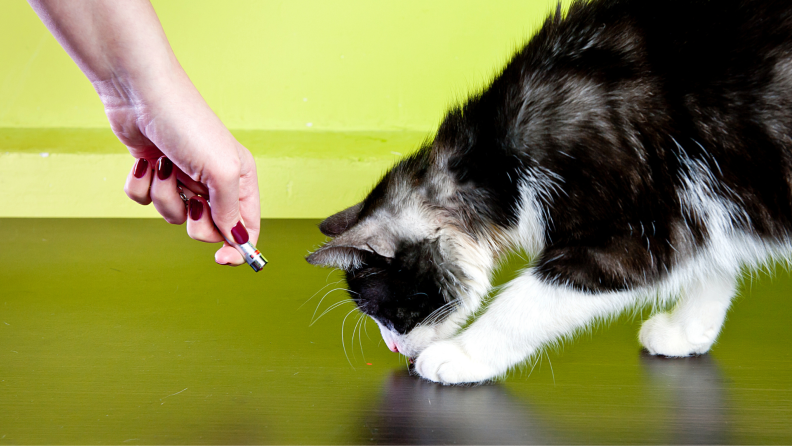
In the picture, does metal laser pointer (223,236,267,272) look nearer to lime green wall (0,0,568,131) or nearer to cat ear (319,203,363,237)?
cat ear (319,203,363,237)

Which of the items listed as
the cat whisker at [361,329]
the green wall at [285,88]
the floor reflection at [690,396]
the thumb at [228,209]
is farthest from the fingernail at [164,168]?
the green wall at [285,88]

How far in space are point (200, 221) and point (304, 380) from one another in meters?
0.30

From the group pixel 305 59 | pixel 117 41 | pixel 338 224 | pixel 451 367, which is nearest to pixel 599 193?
pixel 451 367

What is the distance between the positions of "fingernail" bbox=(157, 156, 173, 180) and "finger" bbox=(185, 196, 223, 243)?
0.05m

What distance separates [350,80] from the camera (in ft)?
7.34

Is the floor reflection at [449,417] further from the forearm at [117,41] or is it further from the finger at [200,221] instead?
the forearm at [117,41]

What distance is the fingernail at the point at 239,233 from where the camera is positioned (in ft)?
3.12

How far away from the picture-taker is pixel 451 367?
94 centimetres

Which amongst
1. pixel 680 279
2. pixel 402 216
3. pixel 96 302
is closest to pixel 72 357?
pixel 96 302

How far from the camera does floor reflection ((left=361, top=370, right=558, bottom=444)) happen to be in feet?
2.40

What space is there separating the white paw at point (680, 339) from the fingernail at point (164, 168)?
0.84 metres

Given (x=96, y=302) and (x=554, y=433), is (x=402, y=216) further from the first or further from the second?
(x=96, y=302)

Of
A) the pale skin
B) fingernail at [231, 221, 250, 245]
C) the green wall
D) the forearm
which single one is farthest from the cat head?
the green wall

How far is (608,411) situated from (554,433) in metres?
0.10
